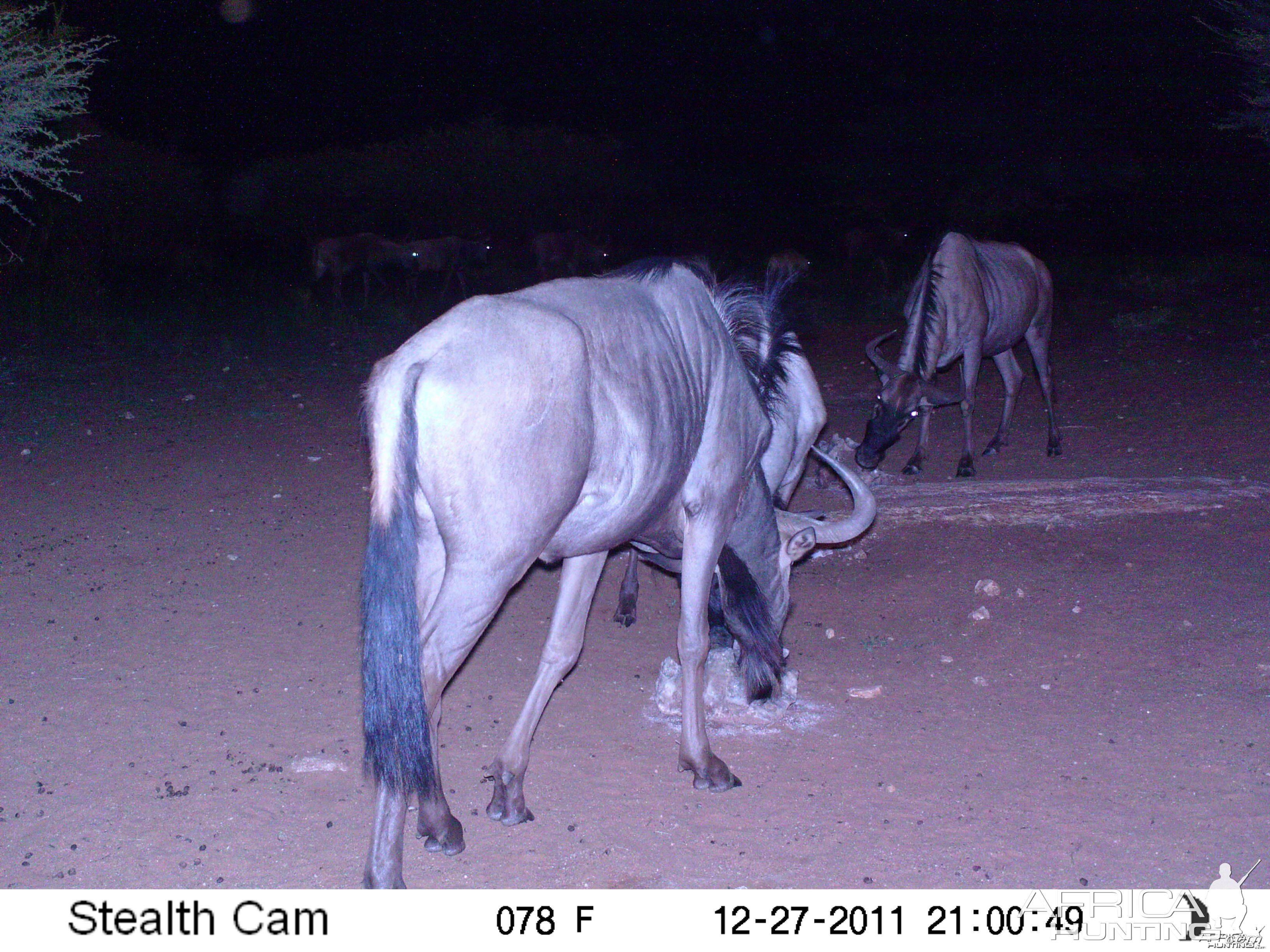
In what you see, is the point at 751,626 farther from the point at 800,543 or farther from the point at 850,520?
the point at 850,520

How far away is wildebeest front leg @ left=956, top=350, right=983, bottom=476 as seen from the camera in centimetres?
810

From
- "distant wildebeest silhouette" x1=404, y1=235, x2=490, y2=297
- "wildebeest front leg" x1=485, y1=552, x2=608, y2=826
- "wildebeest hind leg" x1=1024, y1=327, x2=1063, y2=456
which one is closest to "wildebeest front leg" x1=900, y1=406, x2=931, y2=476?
"wildebeest hind leg" x1=1024, y1=327, x2=1063, y2=456

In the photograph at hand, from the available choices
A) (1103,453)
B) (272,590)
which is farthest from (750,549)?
(1103,453)

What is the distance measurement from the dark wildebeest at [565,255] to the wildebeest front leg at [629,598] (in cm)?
1899

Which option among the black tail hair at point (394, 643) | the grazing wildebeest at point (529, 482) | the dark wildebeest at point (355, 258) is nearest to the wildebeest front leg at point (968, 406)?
the grazing wildebeest at point (529, 482)

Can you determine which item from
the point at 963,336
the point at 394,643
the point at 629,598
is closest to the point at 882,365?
the point at 963,336

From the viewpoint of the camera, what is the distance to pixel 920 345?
8.16m

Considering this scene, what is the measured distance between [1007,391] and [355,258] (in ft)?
46.6

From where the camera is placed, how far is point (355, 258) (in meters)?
20.1

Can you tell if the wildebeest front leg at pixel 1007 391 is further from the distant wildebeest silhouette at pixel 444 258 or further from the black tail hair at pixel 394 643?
the distant wildebeest silhouette at pixel 444 258

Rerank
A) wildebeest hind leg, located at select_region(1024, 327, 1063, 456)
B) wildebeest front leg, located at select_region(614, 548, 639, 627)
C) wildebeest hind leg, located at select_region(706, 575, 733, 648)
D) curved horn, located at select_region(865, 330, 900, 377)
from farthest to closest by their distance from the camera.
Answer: wildebeest hind leg, located at select_region(1024, 327, 1063, 456)
curved horn, located at select_region(865, 330, 900, 377)
wildebeest front leg, located at select_region(614, 548, 639, 627)
wildebeest hind leg, located at select_region(706, 575, 733, 648)

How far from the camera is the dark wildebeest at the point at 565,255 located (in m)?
24.5

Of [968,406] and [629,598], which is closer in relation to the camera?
[629,598]

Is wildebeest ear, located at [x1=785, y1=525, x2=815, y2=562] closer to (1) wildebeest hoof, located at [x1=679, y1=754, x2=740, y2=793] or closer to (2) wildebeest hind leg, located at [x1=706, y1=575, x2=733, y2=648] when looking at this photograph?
(2) wildebeest hind leg, located at [x1=706, y1=575, x2=733, y2=648]
